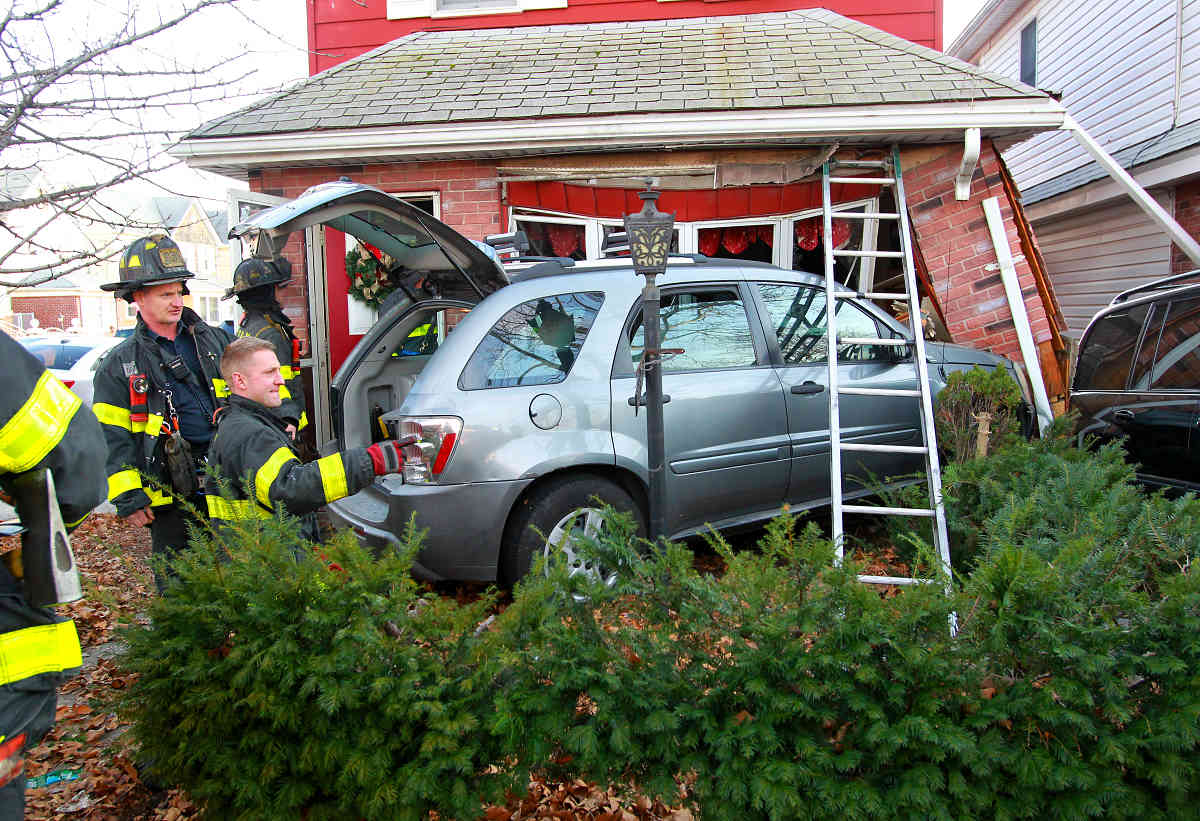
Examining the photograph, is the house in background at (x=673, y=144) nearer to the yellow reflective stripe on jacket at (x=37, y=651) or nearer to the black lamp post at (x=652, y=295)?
the black lamp post at (x=652, y=295)

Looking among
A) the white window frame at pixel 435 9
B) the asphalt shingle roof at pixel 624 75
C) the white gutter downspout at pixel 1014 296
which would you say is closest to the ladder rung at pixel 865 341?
the white gutter downspout at pixel 1014 296

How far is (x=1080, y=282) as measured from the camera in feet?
37.9

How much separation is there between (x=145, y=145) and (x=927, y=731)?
4.40 m

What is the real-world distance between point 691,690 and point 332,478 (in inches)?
52.9

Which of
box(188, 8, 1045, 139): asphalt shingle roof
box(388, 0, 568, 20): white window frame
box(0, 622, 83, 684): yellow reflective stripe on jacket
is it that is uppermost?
box(388, 0, 568, 20): white window frame

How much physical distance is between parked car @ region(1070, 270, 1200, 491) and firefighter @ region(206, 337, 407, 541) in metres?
3.60

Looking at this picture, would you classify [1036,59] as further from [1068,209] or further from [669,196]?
[669,196]

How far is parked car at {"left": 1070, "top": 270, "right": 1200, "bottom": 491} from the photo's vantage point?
13.2 ft

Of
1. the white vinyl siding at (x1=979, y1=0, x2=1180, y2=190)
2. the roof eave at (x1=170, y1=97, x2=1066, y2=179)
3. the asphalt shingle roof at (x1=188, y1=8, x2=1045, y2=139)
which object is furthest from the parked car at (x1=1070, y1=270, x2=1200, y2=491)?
the white vinyl siding at (x1=979, y1=0, x2=1180, y2=190)

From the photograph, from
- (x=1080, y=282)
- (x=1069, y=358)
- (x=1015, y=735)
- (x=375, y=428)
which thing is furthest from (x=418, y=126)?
(x=1080, y=282)

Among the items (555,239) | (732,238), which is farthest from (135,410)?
(732,238)

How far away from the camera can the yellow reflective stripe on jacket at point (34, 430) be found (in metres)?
1.54

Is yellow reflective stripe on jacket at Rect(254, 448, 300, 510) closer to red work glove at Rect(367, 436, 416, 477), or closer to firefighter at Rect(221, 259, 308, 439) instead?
red work glove at Rect(367, 436, 416, 477)

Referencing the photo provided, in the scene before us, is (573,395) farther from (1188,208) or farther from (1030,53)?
(1030,53)
